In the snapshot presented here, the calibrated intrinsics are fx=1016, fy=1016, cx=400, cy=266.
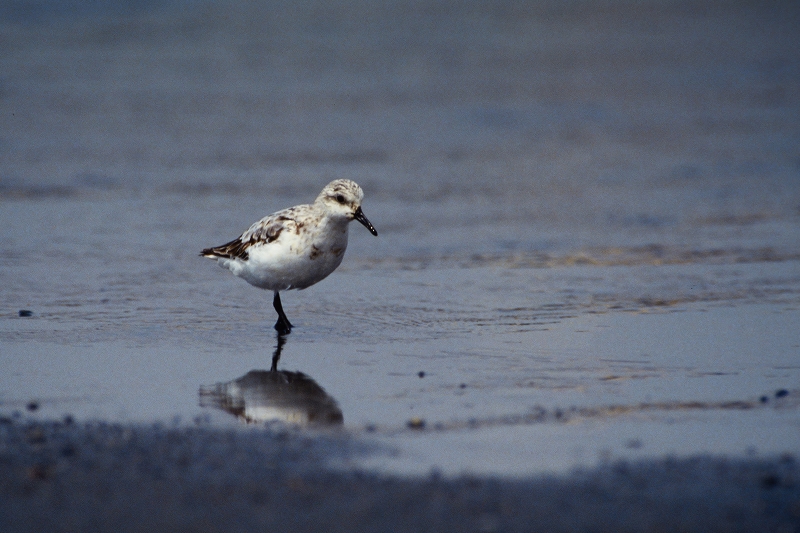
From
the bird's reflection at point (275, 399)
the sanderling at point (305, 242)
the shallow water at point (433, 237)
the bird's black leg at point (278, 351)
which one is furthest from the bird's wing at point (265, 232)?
the bird's reflection at point (275, 399)

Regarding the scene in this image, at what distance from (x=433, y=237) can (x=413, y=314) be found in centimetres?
342

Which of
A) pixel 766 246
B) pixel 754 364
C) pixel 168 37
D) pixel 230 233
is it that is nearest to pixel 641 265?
pixel 766 246

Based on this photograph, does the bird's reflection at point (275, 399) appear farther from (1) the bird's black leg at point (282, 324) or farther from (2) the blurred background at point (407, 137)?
(2) the blurred background at point (407, 137)

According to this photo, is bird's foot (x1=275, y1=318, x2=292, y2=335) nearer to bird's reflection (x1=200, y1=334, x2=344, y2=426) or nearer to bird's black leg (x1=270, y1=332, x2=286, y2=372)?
bird's black leg (x1=270, y1=332, x2=286, y2=372)

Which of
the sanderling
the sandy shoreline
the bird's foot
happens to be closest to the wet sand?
the sandy shoreline

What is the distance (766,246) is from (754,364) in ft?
14.6

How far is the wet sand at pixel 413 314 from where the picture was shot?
4.48m

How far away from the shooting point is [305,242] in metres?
7.64

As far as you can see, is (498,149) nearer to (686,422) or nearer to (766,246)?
(766,246)

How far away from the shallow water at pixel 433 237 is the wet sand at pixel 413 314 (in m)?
0.04

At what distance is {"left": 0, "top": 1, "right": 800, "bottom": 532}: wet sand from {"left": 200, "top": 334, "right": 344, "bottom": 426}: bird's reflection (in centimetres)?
3

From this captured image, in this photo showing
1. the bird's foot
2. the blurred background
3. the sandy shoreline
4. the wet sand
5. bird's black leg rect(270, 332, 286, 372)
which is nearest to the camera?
the sandy shoreline

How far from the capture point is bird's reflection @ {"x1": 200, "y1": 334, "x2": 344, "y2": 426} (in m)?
5.55

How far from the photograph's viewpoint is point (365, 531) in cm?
410
